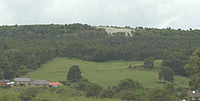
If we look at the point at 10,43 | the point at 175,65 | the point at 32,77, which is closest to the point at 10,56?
the point at 32,77

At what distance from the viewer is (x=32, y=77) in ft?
360

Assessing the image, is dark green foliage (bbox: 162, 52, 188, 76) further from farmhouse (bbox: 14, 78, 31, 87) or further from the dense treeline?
farmhouse (bbox: 14, 78, 31, 87)

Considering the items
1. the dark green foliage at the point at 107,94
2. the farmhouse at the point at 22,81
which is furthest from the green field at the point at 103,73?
the dark green foliage at the point at 107,94

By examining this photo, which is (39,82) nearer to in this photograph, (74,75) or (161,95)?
(74,75)

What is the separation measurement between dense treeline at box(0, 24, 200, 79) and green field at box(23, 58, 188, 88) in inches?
153

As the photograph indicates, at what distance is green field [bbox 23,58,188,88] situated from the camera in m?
100

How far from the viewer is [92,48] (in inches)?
5625

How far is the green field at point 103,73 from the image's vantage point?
100062 millimetres

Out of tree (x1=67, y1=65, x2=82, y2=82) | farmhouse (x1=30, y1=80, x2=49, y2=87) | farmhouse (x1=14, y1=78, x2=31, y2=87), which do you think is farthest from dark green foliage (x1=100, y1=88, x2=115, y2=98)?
farmhouse (x1=14, y1=78, x2=31, y2=87)

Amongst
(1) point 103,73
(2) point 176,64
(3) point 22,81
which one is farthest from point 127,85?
(2) point 176,64

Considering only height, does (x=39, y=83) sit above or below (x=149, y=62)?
below

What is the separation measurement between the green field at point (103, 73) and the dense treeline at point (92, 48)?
388cm

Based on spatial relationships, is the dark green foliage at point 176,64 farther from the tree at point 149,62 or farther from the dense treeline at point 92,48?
the dense treeline at point 92,48

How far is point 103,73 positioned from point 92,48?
3300 cm
